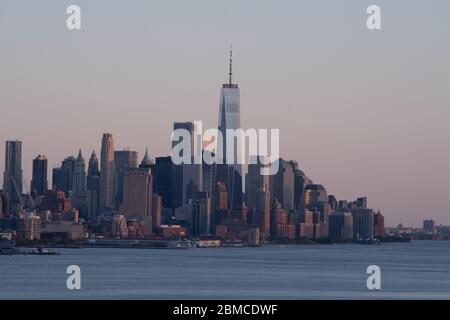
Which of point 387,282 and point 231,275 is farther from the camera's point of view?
point 231,275

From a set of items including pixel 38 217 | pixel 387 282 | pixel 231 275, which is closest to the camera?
pixel 387 282

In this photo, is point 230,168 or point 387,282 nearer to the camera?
point 387,282

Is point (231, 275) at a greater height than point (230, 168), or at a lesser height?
lesser
